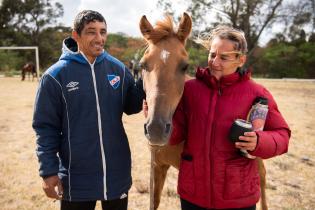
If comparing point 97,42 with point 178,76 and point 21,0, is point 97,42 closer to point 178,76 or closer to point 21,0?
point 178,76

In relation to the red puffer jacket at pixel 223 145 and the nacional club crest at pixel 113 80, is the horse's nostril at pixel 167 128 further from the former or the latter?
the nacional club crest at pixel 113 80

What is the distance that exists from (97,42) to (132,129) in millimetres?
6126

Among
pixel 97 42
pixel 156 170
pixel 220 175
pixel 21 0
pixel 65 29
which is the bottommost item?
pixel 156 170

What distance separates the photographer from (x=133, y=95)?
8.55 ft

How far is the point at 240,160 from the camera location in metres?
2.13

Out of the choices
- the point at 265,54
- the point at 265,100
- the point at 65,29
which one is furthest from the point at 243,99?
the point at 65,29

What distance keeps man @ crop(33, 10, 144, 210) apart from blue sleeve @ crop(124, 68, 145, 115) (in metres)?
0.19

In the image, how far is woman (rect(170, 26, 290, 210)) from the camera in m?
2.10

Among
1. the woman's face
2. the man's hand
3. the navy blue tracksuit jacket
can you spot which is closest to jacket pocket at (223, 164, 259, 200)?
the woman's face

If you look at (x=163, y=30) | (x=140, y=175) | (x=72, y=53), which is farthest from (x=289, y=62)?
(x=72, y=53)

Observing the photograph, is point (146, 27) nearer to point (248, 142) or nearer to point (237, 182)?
point (248, 142)

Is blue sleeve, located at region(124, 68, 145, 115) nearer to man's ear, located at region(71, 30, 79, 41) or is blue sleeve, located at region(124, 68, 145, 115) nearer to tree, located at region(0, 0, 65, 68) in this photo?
man's ear, located at region(71, 30, 79, 41)

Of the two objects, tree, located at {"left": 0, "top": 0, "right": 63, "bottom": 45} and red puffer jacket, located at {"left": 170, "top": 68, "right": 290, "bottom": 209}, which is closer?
red puffer jacket, located at {"left": 170, "top": 68, "right": 290, "bottom": 209}

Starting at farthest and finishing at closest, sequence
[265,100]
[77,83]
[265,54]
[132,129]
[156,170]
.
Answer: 1. [265,54]
2. [132,129]
3. [156,170]
4. [77,83]
5. [265,100]
